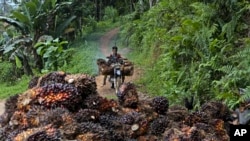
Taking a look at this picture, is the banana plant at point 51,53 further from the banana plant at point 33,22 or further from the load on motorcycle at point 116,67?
the load on motorcycle at point 116,67

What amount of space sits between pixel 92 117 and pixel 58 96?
0.86 feet

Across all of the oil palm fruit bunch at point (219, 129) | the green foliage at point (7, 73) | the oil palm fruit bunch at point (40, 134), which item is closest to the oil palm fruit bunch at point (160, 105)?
the oil palm fruit bunch at point (219, 129)

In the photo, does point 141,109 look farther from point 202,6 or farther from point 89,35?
point 89,35

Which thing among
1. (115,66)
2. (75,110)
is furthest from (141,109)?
(115,66)

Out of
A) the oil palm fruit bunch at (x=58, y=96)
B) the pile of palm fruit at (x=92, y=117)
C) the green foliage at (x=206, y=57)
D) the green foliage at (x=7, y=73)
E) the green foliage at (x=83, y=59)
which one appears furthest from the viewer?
the green foliage at (x=7, y=73)

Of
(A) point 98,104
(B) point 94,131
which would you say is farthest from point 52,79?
(B) point 94,131

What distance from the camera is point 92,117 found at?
2.64m

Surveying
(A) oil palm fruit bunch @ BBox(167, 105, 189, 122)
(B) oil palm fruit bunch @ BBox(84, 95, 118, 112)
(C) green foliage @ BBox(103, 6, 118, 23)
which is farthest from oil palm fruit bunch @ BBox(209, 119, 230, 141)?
(C) green foliage @ BBox(103, 6, 118, 23)

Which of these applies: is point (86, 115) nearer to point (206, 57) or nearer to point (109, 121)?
point (109, 121)

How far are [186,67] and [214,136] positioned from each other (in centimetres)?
647

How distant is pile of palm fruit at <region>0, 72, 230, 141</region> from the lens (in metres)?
2.42

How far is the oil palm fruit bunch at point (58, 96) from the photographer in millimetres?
2646

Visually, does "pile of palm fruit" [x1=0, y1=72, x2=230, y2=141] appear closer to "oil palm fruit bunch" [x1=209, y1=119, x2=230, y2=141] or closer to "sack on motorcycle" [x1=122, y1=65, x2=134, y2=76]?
"oil palm fruit bunch" [x1=209, y1=119, x2=230, y2=141]

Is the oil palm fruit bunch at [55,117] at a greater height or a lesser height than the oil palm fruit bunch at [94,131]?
greater
